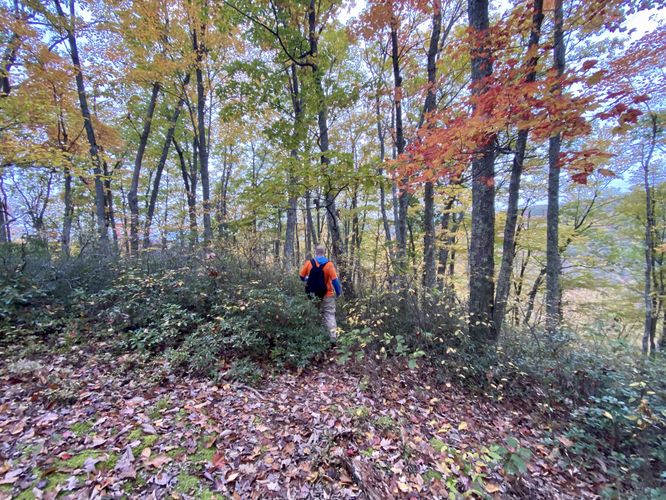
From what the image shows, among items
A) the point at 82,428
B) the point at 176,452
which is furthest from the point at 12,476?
the point at 176,452

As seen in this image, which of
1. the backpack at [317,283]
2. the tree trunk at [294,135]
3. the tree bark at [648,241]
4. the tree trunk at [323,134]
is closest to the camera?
the backpack at [317,283]

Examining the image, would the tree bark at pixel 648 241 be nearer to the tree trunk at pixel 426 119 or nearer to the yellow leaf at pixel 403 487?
the tree trunk at pixel 426 119

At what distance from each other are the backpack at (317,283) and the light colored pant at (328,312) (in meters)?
0.16

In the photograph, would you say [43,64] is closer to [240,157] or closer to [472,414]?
[240,157]

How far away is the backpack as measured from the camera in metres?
5.51

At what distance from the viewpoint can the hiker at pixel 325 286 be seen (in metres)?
5.52

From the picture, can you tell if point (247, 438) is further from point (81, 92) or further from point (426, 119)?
point (81, 92)

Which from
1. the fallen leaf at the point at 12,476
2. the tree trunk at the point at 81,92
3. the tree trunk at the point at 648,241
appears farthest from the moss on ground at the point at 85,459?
the tree trunk at the point at 648,241

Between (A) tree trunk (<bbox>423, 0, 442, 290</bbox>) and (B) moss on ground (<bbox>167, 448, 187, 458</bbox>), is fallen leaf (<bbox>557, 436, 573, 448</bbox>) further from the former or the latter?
(B) moss on ground (<bbox>167, 448, 187, 458</bbox>)

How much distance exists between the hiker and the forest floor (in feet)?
4.93

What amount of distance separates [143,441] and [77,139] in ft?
48.1

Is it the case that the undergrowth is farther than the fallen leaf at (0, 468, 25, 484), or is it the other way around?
the undergrowth

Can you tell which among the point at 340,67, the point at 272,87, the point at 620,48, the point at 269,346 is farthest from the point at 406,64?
the point at 269,346

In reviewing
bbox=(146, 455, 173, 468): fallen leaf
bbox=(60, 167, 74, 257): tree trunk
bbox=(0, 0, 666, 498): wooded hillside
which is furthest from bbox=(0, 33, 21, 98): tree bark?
bbox=(146, 455, 173, 468): fallen leaf
